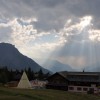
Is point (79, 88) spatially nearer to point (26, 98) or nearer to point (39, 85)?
point (39, 85)

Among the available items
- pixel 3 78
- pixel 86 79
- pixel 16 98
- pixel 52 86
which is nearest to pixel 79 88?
pixel 86 79

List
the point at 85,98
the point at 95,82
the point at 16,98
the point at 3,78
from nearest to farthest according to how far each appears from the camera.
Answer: the point at 16,98
the point at 85,98
the point at 95,82
the point at 3,78

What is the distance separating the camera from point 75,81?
9719 centimetres

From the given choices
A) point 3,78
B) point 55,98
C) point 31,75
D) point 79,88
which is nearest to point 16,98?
point 55,98

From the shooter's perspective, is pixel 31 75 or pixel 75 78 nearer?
pixel 75 78

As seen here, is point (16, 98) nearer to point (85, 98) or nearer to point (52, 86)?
point (85, 98)

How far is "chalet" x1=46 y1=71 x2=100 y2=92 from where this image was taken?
93825mm

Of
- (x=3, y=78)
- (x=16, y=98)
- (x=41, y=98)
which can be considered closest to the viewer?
(x=16, y=98)

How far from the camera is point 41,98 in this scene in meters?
47.9

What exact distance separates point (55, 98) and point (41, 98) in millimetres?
3397

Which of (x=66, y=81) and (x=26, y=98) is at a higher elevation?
(x=66, y=81)

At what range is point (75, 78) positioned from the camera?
3873 inches

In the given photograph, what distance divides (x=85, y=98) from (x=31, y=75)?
3194 inches

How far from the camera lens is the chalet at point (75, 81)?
93825mm
